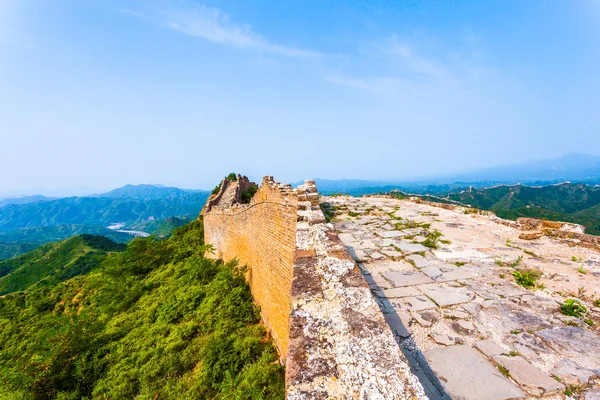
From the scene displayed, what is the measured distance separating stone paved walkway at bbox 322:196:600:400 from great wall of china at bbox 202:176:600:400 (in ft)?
0.05

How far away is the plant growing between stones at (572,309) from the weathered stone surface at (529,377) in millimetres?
1349

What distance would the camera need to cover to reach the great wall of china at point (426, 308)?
2057mm

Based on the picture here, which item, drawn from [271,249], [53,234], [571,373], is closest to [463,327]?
[571,373]

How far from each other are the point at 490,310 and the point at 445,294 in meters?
0.57

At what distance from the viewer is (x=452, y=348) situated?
274cm

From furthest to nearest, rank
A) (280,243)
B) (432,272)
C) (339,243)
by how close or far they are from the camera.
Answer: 1. (280,243)
2. (432,272)
3. (339,243)

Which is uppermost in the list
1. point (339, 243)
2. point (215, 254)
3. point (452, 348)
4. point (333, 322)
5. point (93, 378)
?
point (339, 243)

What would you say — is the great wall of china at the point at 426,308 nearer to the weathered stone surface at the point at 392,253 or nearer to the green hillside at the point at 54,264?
the weathered stone surface at the point at 392,253

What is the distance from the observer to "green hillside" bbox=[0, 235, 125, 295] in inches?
1581

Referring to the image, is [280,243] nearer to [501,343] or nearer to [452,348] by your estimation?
[452,348]

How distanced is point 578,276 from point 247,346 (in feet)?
20.1

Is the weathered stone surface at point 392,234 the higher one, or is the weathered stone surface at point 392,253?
the weathered stone surface at point 392,234

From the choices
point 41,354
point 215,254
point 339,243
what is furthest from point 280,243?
point 215,254

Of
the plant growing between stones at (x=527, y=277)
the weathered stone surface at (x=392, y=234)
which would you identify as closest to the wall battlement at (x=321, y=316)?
the weathered stone surface at (x=392, y=234)
